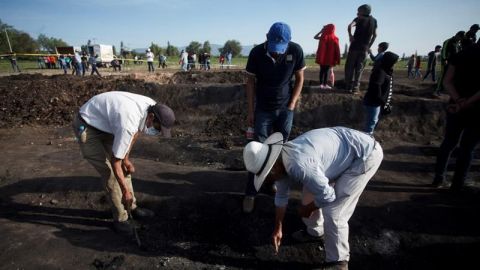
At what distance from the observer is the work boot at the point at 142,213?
4168 mm

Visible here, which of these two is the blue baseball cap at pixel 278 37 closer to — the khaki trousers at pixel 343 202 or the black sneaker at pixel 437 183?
the khaki trousers at pixel 343 202

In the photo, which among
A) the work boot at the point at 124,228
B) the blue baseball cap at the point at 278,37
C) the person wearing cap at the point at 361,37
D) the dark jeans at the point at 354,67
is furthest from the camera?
the dark jeans at the point at 354,67

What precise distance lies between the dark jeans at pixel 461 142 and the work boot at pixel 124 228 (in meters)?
4.72

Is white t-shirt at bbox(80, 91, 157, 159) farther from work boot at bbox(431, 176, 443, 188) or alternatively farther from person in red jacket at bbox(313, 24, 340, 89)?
person in red jacket at bbox(313, 24, 340, 89)

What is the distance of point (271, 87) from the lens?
12.5ft

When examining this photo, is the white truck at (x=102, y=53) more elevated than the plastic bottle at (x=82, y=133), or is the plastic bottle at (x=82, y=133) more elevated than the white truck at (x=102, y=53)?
the white truck at (x=102, y=53)

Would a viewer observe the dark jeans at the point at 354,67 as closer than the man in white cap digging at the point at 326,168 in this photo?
No

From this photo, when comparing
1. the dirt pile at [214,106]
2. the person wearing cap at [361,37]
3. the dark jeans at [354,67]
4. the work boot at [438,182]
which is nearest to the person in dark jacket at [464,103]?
the work boot at [438,182]

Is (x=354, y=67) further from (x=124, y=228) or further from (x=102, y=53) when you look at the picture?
(x=102, y=53)

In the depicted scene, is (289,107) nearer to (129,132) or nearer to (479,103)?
(129,132)

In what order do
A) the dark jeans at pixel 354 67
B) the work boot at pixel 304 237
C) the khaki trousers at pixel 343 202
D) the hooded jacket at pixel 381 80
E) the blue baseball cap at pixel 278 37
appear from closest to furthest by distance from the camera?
the khaki trousers at pixel 343 202
the blue baseball cap at pixel 278 37
the work boot at pixel 304 237
the hooded jacket at pixel 381 80
the dark jeans at pixel 354 67

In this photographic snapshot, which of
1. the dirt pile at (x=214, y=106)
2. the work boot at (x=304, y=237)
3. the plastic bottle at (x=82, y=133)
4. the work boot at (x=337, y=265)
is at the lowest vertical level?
the work boot at (x=304, y=237)

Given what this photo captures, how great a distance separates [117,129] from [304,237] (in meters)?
2.57

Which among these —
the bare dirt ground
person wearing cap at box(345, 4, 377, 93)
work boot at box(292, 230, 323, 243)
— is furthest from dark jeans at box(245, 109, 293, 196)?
person wearing cap at box(345, 4, 377, 93)
